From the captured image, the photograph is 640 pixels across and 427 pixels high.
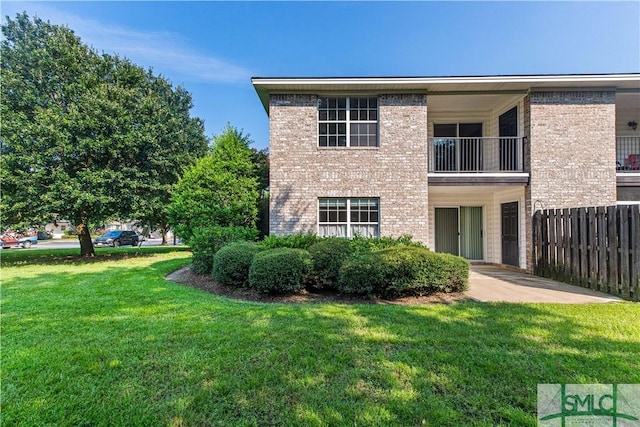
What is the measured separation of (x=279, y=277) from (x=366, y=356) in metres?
3.53

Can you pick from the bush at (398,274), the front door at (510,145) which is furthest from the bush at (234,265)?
the front door at (510,145)

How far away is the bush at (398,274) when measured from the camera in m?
6.79

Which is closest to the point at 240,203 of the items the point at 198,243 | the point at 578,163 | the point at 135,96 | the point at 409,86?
the point at 198,243

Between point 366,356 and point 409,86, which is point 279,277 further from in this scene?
point 409,86

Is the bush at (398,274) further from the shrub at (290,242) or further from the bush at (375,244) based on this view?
the shrub at (290,242)

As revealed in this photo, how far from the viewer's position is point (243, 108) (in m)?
20.0

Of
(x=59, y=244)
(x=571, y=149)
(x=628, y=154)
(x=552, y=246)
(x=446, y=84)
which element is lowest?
(x=59, y=244)

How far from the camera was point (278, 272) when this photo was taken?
695 centimetres

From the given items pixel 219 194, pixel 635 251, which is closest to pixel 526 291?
pixel 635 251

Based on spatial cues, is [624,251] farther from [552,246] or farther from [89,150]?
[89,150]

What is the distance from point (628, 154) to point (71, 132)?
23.0 m

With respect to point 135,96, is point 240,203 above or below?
below

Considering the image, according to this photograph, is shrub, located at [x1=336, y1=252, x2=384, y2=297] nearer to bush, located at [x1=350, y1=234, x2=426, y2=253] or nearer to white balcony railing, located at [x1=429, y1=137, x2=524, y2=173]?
bush, located at [x1=350, y1=234, x2=426, y2=253]

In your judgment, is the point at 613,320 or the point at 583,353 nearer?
the point at 583,353
